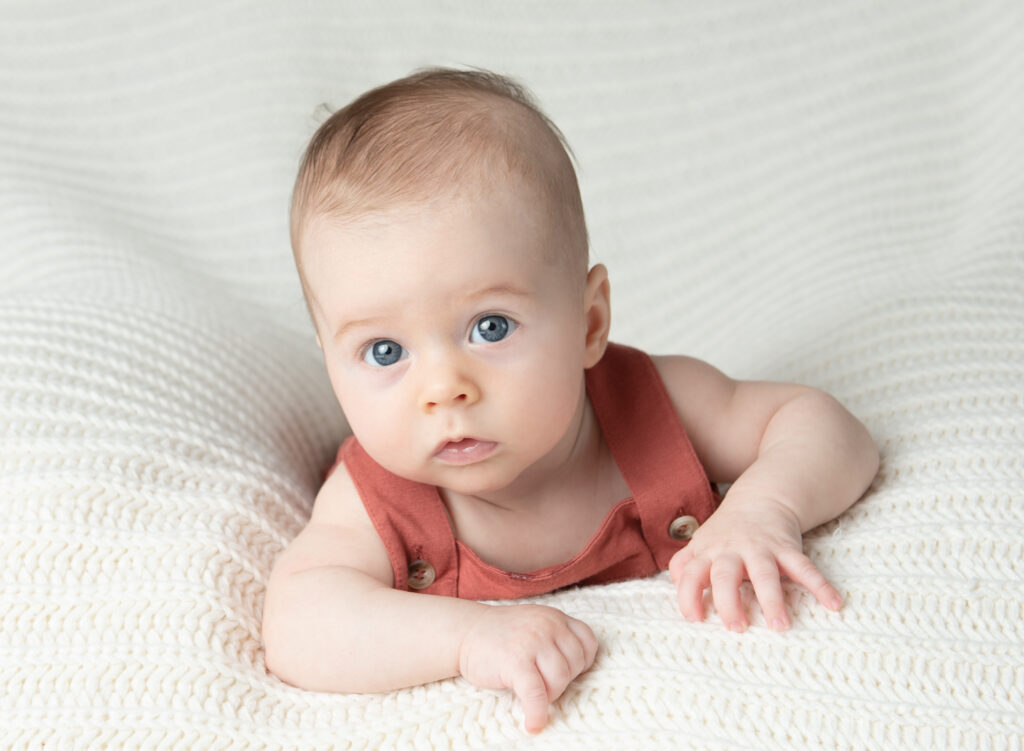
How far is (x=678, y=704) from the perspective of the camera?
83 cm

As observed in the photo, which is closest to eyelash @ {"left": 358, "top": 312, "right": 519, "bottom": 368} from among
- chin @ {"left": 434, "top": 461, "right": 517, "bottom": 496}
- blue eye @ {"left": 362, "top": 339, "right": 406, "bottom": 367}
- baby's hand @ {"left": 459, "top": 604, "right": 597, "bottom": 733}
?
blue eye @ {"left": 362, "top": 339, "right": 406, "bottom": 367}

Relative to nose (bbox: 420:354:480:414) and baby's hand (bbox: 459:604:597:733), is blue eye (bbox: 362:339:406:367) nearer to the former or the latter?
nose (bbox: 420:354:480:414)

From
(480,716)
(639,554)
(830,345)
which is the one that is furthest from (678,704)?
(830,345)

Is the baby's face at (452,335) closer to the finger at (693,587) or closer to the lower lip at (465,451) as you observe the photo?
the lower lip at (465,451)

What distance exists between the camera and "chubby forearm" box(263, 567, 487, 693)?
91cm

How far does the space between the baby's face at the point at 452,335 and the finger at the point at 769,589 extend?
21cm

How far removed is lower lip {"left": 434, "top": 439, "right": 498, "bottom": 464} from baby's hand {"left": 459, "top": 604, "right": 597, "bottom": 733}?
0.44 ft

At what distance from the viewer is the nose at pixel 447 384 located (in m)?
0.90

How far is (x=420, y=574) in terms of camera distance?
3.67 ft

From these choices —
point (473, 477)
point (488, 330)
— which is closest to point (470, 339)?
point (488, 330)

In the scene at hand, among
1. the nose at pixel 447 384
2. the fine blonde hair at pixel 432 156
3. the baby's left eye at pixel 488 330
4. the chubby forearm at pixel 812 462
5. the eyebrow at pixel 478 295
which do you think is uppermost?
the fine blonde hair at pixel 432 156

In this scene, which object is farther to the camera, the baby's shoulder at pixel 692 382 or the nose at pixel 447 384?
the baby's shoulder at pixel 692 382

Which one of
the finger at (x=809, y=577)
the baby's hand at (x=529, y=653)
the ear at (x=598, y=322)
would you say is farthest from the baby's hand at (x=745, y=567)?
the ear at (x=598, y=322)

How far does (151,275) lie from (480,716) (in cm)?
98
